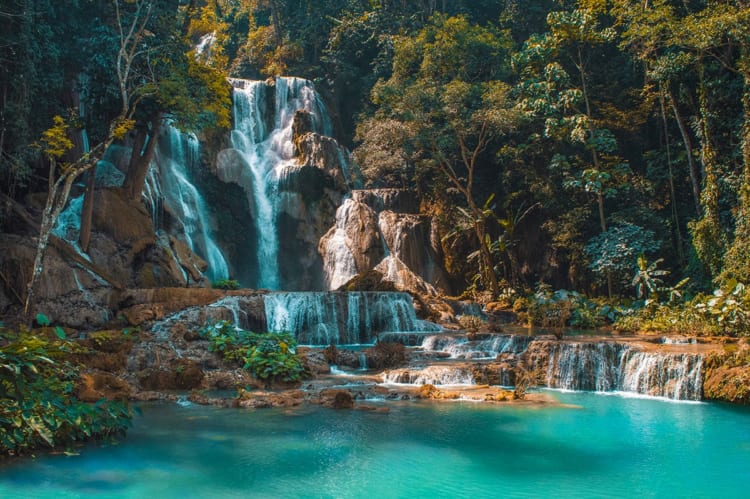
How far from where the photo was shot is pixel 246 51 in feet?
117

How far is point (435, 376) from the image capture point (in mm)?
11992

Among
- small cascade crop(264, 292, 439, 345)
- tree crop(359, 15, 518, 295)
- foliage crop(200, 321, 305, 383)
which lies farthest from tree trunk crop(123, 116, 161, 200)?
tree crop(359, 15, 518, 295)

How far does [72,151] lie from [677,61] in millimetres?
19297

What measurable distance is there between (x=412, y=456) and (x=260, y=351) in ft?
18.2

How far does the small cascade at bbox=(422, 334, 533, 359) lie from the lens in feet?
46.4

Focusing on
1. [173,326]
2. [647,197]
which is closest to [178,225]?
[173,326]

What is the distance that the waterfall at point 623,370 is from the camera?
11.1 m

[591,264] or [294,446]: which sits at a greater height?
[591,264]

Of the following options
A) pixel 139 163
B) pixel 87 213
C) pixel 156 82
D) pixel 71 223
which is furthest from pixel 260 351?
pixel 139 163

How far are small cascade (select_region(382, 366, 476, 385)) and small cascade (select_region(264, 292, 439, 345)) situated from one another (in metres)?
4.90

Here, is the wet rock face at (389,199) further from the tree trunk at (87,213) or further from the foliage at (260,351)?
the foliage at (260,351)

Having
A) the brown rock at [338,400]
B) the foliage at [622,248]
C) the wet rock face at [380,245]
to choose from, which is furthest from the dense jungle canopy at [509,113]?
the brown rock at [338,400]

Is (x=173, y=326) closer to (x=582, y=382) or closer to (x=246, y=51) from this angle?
(x=582, y=382)

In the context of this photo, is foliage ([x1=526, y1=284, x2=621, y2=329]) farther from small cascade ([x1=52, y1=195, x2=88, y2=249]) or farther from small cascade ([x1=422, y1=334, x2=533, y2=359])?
small cascade ([x1=52, y1=195, x2=88, y2=249])
